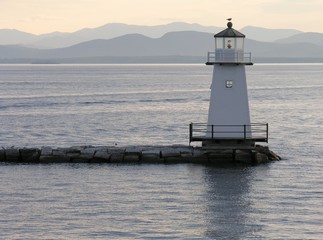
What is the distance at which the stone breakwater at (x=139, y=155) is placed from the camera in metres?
45.1

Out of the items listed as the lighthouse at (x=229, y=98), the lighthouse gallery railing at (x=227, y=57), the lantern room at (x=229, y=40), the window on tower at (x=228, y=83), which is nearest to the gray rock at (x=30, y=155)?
the lighthouse at (x=229, y=98)

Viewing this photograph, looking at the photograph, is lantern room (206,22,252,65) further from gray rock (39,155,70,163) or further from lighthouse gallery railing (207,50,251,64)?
gray rock (39,155,70,163)

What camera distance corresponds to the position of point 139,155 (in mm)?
46000

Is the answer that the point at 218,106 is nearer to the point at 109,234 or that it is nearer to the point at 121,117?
the point at 109,234

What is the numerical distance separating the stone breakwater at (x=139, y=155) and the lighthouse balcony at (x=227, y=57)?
5.00 m

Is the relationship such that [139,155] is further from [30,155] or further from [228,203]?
[228,203]

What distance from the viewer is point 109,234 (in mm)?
28859

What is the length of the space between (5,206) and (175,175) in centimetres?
1105

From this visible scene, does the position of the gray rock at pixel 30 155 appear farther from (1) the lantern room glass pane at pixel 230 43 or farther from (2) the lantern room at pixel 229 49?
(1) the lantern room glass pane at pixel 230 43

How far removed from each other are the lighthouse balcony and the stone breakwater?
5.00m

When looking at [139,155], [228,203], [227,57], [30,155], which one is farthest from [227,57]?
[30,155]

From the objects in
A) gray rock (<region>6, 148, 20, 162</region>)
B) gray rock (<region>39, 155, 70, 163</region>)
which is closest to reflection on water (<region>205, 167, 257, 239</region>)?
gray rock (<region>39, 155, 70, 163</region>)

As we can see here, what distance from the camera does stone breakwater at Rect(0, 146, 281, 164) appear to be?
4512 cm

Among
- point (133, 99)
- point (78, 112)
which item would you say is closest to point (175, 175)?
point (78, 112)
